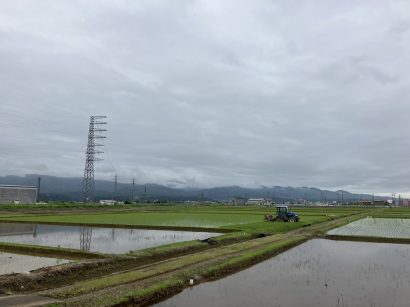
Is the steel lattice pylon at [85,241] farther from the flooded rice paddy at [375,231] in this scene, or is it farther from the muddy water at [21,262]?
the flooded rice paddy at [375,231]

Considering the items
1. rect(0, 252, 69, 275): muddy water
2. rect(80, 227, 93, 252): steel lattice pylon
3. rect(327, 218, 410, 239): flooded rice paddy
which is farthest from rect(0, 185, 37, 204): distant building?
rect(0, 252, 69, 275): muddy water

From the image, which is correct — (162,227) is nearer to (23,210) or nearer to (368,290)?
(368,290)

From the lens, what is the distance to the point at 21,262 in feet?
57.0

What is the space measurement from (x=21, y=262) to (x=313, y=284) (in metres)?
11.9

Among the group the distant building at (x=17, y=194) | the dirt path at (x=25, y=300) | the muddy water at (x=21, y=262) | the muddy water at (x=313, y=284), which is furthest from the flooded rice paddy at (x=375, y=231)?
the distant building at (x=17, y=194)

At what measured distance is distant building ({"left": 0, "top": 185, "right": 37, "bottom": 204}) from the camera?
84938 millimetres

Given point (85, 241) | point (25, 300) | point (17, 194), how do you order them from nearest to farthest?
point (25, 300) < point (85, 241) < point (17, 194)

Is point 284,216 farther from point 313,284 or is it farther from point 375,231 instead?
point 313,284

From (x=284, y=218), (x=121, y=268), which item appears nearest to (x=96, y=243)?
(x=121, y=268)

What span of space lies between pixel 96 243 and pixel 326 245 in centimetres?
1387

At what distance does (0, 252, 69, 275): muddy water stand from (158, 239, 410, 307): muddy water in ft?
23.1

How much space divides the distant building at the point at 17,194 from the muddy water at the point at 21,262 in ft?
230

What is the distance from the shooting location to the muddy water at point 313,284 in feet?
38.9

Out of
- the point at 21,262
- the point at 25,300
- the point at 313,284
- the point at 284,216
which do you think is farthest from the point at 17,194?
the point at 313,284
